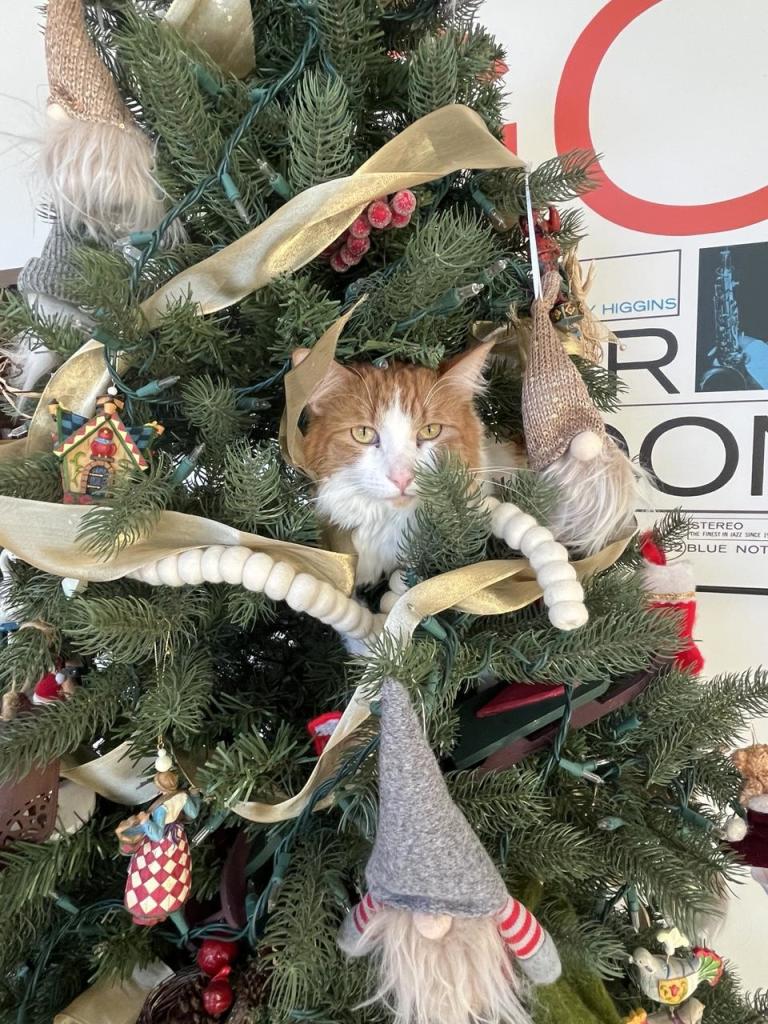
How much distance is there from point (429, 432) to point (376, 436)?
0.14 ft

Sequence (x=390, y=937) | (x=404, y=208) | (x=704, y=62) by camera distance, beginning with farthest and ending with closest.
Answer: (x=704, y=62) → (x=404, y=208) → (x=390, y=937)

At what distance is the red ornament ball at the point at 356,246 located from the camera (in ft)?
1.54

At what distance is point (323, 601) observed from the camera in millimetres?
422

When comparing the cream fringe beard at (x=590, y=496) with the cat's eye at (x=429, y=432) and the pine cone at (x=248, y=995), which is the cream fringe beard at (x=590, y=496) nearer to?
the cat's eye at (x=429, y=432)

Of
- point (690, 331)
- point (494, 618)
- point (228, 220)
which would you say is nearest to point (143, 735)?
point (494, 618)

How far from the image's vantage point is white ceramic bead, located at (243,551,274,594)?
403 mm

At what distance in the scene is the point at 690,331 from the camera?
36.4 inches

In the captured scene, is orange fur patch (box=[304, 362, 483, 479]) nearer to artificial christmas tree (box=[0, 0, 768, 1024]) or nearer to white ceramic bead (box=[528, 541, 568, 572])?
artificial christmas tree (box=[0, 0, 768, 1024])

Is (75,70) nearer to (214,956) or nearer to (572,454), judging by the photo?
(572,454)

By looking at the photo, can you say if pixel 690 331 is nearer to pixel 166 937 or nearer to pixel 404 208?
pixel 404 208

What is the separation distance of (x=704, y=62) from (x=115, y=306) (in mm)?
905

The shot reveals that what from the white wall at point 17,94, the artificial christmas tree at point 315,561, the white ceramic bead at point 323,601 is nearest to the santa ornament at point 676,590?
the artificial christmas tree at point 315,561

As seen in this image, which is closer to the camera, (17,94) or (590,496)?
(590,496)

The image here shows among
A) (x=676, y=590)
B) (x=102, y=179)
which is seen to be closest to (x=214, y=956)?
(x=676, y=590)
